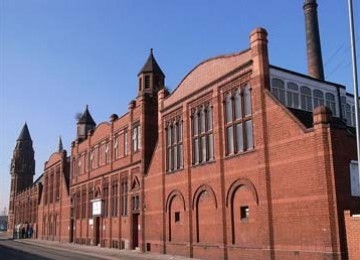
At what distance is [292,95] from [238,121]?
11.0 feet

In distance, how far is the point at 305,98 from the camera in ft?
90.1

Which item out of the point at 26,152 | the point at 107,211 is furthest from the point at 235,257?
the point at 26,152

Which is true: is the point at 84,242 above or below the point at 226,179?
below

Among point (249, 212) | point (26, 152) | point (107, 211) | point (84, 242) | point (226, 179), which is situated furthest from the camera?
point (26, 152)

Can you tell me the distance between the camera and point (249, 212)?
83.8ft

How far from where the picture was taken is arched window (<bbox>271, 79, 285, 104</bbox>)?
1019 inches

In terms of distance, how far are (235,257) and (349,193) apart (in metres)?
8.07

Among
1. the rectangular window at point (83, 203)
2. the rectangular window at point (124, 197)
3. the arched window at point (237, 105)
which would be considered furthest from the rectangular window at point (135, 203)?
the arched window at point (237, 105)

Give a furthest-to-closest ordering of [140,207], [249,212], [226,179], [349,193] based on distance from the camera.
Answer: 1. [140,207]
2. [226,179]
3. [249,212]
4. [349,193]

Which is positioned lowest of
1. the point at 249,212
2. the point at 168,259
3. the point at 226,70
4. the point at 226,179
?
the point at 168,259

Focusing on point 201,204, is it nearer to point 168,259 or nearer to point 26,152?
point 168,259

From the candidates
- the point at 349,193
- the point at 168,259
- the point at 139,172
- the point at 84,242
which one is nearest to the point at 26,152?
the point at 84,242

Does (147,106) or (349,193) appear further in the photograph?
(147,106)

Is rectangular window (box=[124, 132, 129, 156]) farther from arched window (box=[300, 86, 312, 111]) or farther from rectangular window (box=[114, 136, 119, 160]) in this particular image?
arched window (box=[300, 86, 312, 111])
